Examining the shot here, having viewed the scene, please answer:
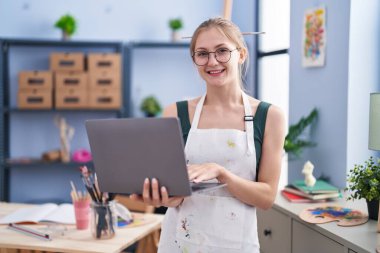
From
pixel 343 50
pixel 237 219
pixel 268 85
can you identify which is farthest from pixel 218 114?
pixel 268 85

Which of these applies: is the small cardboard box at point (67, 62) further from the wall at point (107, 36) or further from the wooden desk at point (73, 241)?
the wooden desk at point (73, 241)

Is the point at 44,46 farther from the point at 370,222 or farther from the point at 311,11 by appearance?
the point at 370,222

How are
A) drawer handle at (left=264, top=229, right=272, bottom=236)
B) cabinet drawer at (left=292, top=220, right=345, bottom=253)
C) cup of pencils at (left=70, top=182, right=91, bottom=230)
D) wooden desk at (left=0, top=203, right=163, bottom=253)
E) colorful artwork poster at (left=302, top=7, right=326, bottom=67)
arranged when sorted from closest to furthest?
cabinet drawer at (left=292, top=220, right=345, bottom=253) < wooden desk at (left=0, top=203, right=163, bottom=253) < cup of pencils at (left=70, top=182, right=91, bottom=230) < drawer handle at (left=264, top=229, right=272, bottom=236) < colorful artwork poster at (left=302, top=7, right=326, bottom=67)

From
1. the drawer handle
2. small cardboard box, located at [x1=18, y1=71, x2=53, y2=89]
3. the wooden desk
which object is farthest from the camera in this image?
small cardboard box, located at [x1=18, y1=71, x2=53, y2=89]

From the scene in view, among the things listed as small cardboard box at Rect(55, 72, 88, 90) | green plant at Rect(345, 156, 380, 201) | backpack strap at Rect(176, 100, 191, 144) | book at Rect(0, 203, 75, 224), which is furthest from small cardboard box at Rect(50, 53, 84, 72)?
green plant at Rect(345, 156, 380, 201)

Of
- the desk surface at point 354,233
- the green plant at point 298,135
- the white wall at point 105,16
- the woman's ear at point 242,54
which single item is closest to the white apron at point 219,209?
the woman's ear at point 242,54

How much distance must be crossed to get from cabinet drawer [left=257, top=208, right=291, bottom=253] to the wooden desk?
65 cm

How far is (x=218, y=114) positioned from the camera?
1670 mm

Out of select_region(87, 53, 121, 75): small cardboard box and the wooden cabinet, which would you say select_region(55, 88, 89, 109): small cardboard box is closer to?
select_region(87, 53, 121, 75): small cardboard box

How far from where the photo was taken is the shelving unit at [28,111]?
4691mm

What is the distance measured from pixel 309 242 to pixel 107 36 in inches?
137

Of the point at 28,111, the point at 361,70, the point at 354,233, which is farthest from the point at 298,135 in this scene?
the point at 28,111

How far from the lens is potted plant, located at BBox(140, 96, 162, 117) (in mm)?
4734

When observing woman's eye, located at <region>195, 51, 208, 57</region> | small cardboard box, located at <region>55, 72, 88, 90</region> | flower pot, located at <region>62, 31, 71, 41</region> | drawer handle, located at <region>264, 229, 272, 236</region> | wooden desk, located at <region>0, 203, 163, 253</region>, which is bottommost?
drawer handle, located at <region>264, 229, 272, 236</region>
